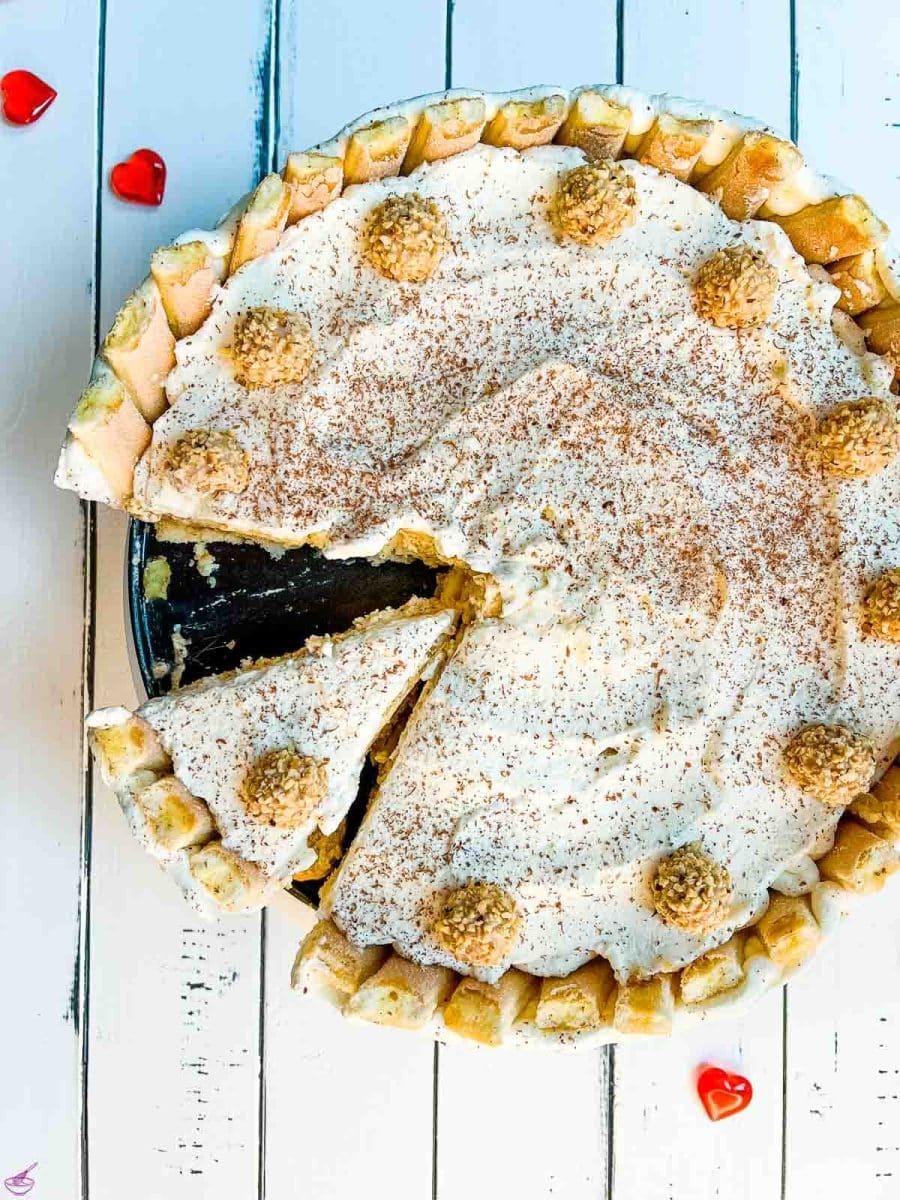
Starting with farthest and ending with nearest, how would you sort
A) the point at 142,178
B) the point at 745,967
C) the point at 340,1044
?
the point at 340,1044
the point at 142,178
the point at 745,967

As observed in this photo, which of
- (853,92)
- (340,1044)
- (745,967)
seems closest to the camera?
(745,967)

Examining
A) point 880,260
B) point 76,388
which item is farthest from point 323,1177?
point 880,260

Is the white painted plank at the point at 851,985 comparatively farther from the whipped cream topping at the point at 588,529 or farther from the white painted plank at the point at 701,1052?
the whipped cream topping at the point at 588,529

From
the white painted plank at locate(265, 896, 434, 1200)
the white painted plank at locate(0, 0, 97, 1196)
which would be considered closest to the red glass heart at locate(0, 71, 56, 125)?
the white painted plank at locate(0, 0, 97, 1196)

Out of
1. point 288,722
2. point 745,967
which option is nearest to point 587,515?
point 288,722

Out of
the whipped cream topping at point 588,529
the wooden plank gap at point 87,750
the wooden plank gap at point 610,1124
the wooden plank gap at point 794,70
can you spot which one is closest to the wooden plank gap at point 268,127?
the wooden plank gap at point 87,750

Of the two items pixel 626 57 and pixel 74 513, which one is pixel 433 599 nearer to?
pixel 74 513

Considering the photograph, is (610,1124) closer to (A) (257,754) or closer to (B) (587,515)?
(A) (257,754)
